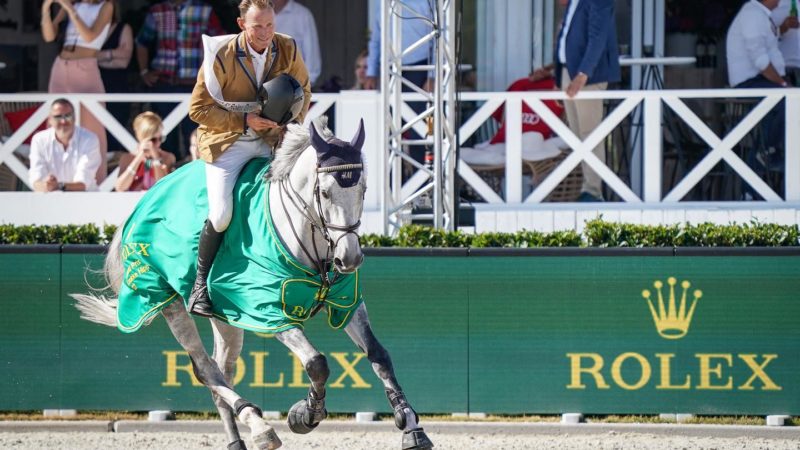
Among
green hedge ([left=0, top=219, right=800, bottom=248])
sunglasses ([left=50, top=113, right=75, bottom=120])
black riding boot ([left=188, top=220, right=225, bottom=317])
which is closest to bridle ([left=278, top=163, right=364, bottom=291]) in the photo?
black riding boot ([left=188, top=220, right=225, bottom=317])

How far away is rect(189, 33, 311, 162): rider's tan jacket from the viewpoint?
26.4 ft

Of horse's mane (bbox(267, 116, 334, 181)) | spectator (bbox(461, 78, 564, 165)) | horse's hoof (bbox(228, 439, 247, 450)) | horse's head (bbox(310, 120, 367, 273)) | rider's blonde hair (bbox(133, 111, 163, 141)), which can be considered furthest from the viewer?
spectator (bbox(461, 78, 564, 165))

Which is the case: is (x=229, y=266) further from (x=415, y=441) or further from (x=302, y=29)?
(x=302, y=29)

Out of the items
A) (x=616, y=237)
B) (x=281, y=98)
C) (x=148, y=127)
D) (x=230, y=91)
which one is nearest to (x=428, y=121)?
(x=616, y=237)

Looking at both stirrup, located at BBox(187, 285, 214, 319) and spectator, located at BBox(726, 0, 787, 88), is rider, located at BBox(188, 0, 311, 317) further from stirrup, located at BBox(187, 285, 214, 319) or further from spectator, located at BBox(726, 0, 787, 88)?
spectator, located at BBox(726, 0, 787, 88)

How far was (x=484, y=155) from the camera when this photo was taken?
1271 centimetres

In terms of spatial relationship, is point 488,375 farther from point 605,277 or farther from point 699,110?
point 699,110

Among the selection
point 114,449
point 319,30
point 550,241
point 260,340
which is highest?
point 319,30

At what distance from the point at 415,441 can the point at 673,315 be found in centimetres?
302

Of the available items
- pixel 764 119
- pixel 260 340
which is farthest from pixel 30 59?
pixel 764 119

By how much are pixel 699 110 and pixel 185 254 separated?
771 cm

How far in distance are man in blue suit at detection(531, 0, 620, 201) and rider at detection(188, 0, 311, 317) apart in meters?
4.61

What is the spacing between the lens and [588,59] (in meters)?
12.4

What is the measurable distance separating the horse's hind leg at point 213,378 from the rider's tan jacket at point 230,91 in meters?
1.05
